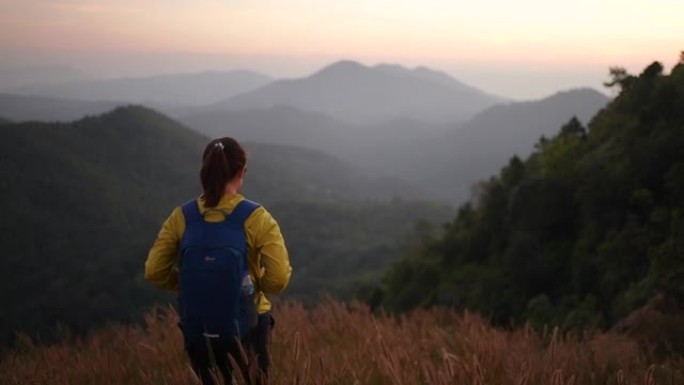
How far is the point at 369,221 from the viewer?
166625 millimetres

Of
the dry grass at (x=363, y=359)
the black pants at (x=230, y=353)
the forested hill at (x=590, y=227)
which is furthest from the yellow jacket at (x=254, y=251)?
the forested hill at (x=590, y=227)

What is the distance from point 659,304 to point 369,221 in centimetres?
15680

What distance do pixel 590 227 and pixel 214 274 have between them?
22877 millimetres

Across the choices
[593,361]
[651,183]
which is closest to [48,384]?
[593,361]

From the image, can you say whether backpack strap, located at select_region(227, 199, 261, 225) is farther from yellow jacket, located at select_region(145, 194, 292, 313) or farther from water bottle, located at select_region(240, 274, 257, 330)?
water bottle, located at select_region(240, 274, 257, 330)

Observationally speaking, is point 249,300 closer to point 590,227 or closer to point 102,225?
point 590,227

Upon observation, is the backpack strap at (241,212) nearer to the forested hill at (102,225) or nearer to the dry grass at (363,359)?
the dry grass at (363,359)

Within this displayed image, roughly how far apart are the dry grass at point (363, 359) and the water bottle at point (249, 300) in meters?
0.28

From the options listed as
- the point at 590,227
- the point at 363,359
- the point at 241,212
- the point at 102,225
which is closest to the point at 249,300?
the point at 241,212

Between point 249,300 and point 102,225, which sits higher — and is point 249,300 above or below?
above

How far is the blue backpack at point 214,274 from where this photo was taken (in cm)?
293

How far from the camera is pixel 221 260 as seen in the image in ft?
9.57

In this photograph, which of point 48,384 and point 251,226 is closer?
point 251,226

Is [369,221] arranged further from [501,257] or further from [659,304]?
[659,304]
